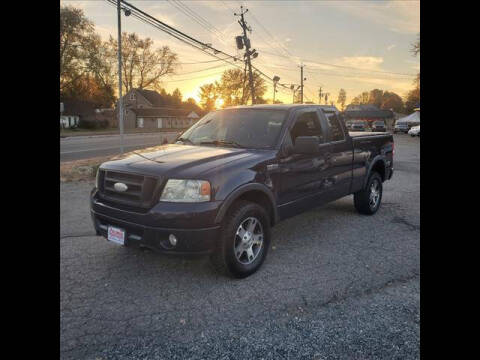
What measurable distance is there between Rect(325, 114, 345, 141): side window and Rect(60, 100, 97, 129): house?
53091mm

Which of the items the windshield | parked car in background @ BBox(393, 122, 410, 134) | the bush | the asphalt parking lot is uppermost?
the bush

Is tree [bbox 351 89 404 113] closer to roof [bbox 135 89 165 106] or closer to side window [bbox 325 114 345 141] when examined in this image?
roof [bbox 135 89 165 106]

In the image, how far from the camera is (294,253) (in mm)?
4406

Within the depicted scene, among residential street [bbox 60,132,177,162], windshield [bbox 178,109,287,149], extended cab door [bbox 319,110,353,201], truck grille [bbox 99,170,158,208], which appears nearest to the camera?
truck grille [bbox 99,170,158,208]

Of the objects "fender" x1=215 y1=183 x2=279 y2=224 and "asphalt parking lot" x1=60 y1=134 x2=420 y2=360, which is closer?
"asphalt parking lot" x1=60 y1=134 x2=420 y2=360

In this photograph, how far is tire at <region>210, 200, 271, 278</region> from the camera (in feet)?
11.0

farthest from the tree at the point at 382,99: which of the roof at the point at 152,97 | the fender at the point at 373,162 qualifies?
the fender at the point at 373,162

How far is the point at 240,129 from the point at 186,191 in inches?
62.2

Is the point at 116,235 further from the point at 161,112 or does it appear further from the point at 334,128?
the point at 161,112

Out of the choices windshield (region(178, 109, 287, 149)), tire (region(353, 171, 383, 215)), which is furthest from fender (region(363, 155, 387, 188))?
windshield (region(178, 109, 287, 149))

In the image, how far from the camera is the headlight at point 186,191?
318cm
